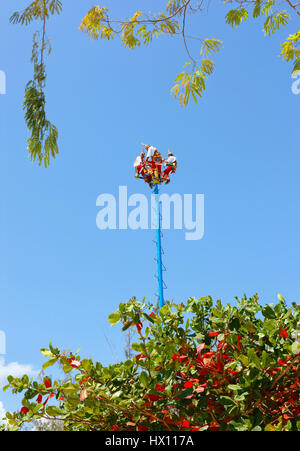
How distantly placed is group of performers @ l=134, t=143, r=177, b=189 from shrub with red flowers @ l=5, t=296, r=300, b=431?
7.16 meters

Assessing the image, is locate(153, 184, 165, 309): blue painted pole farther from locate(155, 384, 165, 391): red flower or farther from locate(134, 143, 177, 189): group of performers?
locate(155, 384, 165, 391): red flower

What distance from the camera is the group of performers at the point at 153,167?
29.7 feet

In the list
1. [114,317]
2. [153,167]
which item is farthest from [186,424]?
[153,167]

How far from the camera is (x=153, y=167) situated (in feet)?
29.8

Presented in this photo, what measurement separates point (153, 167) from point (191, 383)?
25.1ft

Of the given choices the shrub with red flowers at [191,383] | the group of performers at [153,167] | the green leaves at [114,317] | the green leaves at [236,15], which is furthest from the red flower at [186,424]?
the group of performers at [153,167]

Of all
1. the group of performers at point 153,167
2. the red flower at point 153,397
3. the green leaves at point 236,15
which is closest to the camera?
the red flower at point 153,397

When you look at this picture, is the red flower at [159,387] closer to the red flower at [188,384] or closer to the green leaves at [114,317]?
the red flower at [188,384]

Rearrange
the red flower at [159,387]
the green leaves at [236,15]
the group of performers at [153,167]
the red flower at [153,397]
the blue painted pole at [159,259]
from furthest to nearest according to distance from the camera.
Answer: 1. the group of performers at [153,167]
2. the blue painted pole at [159,259]
3. the green leaves at [236,15]
4. the red flower at [159,387]
5. the red flower at [153,397]

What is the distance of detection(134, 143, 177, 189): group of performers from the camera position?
29.7ft

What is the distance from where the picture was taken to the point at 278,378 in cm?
167

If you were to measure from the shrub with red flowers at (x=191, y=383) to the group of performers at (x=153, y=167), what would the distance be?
23.5ft

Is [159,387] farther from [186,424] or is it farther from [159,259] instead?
[159,259]
